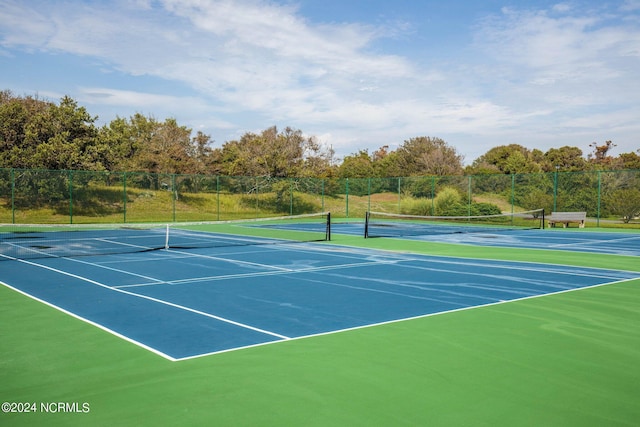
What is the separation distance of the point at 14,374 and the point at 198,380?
1.64 m

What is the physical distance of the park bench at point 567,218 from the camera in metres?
26.7

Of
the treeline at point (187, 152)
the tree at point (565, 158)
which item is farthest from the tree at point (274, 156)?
the tree at point (565, 158)

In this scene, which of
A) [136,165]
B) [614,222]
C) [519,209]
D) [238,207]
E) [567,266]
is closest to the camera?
[567,266]

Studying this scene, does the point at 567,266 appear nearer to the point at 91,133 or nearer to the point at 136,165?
the point at 91,133

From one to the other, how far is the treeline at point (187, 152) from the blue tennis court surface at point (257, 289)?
21.7m

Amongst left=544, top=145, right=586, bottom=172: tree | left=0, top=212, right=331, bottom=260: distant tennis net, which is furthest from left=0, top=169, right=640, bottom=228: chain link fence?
left=544, top=145, right=586, bottom=172: tree

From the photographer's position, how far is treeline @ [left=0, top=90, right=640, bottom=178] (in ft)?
108

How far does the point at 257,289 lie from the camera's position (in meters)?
9.51

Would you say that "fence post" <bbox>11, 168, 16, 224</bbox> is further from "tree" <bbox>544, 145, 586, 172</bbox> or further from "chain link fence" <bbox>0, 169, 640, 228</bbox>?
"tree" <bbox>544, 145, 586, 172</bbox>

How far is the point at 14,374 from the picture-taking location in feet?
16.5

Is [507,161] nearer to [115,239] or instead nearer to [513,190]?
[513,190]

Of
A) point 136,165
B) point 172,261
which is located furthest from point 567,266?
point 136,165

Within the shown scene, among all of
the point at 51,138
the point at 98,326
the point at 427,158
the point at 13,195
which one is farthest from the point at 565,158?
Result: the point at 98,326

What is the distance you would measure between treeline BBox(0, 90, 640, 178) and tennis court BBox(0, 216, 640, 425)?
19847mm
